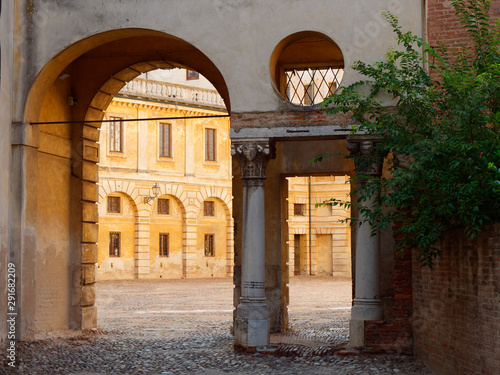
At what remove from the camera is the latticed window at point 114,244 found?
3709cm

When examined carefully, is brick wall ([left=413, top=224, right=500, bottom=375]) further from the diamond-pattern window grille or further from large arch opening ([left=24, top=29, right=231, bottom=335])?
large arch opening ([left=24, top=29, right=231, bottom=335])

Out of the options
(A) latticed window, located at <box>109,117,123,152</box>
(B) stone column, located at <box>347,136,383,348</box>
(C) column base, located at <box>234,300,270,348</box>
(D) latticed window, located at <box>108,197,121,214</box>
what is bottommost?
(C) column base, located at <box>234,300,270,348</box>

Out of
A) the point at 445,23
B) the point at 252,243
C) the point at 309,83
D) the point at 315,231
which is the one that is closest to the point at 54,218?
the point at 252,243

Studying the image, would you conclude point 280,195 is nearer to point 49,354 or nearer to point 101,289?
point 49,354

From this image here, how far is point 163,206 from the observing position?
1553 inches

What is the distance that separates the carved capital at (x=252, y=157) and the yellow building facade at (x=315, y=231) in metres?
30.5

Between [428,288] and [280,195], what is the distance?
5.56 m

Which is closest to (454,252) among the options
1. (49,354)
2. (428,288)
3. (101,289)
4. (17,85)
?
(428,288)

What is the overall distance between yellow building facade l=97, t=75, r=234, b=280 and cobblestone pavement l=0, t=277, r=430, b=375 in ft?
47.6

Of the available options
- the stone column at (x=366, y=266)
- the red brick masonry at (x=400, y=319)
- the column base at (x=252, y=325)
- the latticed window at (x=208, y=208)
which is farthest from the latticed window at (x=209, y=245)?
the red brick masonry at (x=400, y=319)

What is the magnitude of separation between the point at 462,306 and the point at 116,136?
29.9 metres

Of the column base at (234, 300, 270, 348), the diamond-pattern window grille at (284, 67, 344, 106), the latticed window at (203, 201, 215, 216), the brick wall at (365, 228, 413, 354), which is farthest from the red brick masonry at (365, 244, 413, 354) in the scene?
the latticed window at (203, 201, 215, 216)

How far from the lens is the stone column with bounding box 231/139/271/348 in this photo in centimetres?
1220

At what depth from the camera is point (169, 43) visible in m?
15.4
